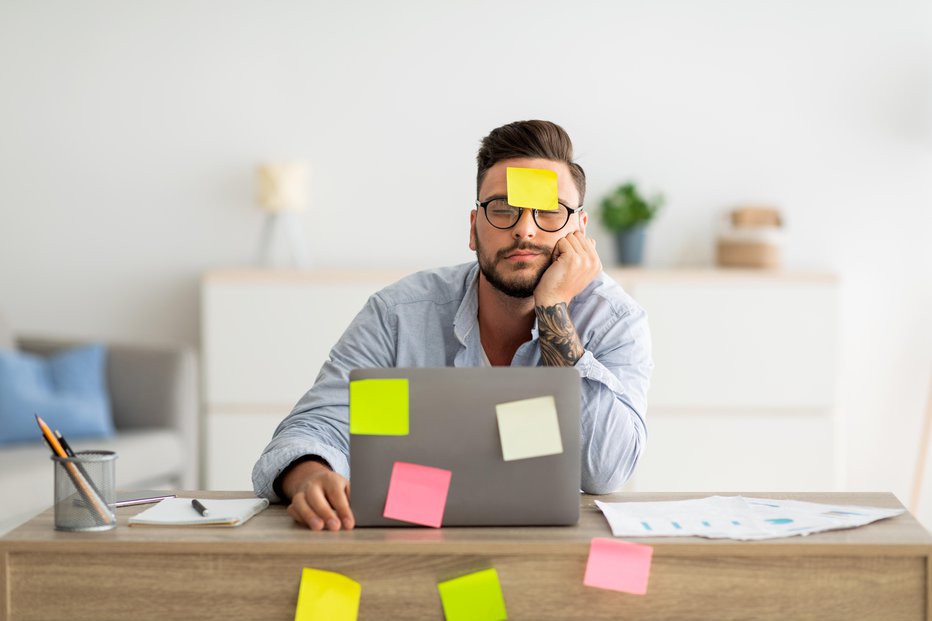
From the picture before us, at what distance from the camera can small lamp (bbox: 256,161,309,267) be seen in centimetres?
429

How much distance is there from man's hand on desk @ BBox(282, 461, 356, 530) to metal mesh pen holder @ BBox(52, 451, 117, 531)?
24cm

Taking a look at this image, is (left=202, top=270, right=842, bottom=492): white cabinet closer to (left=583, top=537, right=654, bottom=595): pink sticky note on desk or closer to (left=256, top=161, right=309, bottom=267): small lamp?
(left=256, top=161, right=309, bottom=267): small lamp

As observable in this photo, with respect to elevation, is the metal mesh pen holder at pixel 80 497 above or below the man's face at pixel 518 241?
below

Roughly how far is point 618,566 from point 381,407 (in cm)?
36

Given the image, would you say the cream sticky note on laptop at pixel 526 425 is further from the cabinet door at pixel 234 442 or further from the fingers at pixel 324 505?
the cabinet door at pixel 234 442

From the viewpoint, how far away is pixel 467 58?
14.6 ft

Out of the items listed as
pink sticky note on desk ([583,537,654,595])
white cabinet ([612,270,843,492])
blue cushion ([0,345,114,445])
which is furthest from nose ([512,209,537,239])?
blue cushion ([0,345,114,445])

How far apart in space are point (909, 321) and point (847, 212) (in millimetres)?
512

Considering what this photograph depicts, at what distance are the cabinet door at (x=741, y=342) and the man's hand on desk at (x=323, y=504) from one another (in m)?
2.73

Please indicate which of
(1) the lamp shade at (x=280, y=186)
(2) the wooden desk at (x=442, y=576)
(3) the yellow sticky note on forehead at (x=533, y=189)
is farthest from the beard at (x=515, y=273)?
(1) the lamp shade at (x=280, y=186)

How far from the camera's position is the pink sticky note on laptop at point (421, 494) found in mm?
1396

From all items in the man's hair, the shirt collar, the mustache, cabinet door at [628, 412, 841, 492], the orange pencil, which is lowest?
cabinet door at [628, 412, 841, 492]

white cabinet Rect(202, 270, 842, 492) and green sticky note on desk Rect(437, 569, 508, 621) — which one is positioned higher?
green sticky note on desk Rect(437, 569, 508, 621)

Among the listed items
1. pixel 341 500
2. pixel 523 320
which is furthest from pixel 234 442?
pixel 341 500
